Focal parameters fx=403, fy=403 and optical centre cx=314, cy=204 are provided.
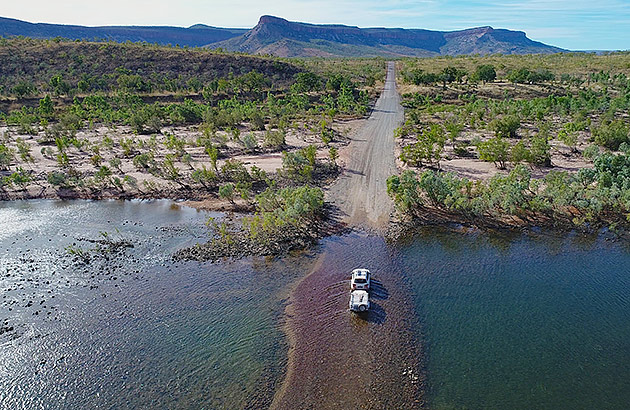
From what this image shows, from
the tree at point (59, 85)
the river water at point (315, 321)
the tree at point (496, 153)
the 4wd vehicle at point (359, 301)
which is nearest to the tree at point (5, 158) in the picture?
the river water at point (315, 321)

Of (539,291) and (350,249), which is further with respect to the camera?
(350,249)

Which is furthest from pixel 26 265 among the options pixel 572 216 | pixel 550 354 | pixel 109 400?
pixel 572 216

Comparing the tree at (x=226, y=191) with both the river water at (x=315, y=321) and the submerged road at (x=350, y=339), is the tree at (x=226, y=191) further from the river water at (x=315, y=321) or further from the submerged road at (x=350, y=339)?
the submerged road at (x=350, y=339)

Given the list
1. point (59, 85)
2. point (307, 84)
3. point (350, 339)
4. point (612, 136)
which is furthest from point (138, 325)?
point (307, 84)

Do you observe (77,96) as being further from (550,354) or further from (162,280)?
(550,354)

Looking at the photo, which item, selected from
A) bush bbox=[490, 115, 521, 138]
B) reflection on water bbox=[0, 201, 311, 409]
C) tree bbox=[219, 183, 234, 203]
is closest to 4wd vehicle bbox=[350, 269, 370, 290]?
reflection on water bbox=[0, 201, 311, 409]

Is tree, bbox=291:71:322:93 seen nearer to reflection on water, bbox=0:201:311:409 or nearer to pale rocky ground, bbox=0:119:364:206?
pale rocky ground, bbox=0:119:364:206

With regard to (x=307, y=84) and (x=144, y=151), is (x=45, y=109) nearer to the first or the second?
(x=144, y=151)
